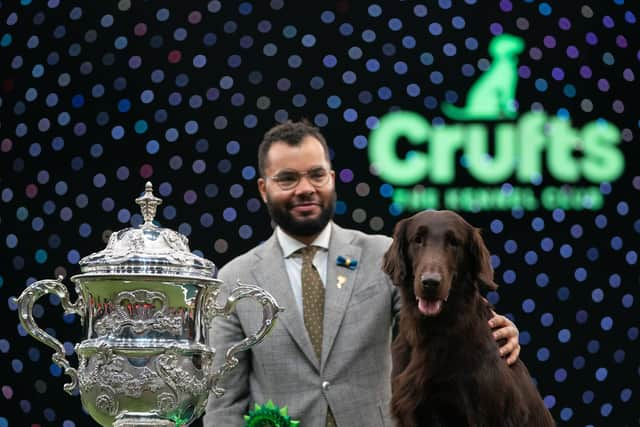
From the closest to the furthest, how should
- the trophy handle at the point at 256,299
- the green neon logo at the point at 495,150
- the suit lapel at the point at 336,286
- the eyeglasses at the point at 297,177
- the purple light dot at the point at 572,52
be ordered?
the trophy handle at the point at 256,299, the suit lapel at the point at 336,286, the eyeglasses at the point at 297,177, the green neon logo at the point at 495,150, the purple light dot at the point at 572,52

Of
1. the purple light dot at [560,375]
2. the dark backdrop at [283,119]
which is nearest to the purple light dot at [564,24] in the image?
the dark backdrop at [283,119]

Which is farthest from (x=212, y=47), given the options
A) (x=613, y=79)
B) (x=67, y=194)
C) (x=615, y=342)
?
(x=615, y=342)

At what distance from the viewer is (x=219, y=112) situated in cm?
485

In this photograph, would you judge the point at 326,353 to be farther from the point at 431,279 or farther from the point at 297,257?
the point at 431,279

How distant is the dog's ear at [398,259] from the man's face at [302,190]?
552mm

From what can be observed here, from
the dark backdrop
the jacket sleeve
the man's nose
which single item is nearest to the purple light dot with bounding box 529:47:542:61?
the dark backdrop

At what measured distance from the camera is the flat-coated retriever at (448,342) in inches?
88.8

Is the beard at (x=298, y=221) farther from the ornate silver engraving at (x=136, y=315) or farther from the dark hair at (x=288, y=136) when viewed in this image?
the ornate silver engraving at (x=136, y=315)

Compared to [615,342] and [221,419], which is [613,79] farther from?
[221,419]

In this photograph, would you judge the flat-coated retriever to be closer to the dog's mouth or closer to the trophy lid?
the dog's mouth

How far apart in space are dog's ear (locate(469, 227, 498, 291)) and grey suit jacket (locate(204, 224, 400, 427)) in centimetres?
59

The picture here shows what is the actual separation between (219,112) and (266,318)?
2.56 metres

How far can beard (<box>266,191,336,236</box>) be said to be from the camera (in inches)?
117

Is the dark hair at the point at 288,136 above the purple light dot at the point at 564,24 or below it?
below
